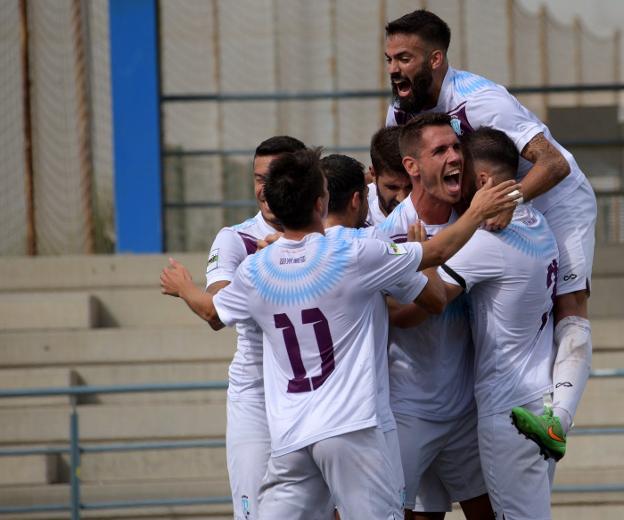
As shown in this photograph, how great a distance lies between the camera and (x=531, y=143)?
480 cm

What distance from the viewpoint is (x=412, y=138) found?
4.69 meters

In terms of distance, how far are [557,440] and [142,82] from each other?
6.53 meters

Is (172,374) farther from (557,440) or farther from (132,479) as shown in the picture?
Answer: (557,440)

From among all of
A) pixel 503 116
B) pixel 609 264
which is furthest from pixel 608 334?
pixel 503 116

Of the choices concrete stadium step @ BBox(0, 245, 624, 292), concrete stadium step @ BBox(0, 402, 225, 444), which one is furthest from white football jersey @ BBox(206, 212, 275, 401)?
concrete stadium step @ BBox(0, 245, 624, 292)

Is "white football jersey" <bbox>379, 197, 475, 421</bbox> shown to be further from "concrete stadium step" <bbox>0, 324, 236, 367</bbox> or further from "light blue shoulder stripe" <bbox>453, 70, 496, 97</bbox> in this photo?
"concrete stadium step" <bbox>0, 324, 236, 367</bbox>

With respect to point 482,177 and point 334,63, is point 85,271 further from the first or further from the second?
point 482,177

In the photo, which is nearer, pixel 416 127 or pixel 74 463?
pixel 416 127

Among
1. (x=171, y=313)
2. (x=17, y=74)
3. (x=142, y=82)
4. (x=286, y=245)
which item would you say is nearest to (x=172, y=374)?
(x=171, y=313)

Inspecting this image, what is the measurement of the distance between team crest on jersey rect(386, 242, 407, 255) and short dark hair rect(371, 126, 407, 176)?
0.71 metres

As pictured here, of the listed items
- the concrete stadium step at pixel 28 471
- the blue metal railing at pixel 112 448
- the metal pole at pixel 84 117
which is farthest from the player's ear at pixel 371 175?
the metal pole at pixel 84 117

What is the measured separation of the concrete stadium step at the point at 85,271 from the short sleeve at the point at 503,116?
4.79m

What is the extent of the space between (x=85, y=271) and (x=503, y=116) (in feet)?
17.6

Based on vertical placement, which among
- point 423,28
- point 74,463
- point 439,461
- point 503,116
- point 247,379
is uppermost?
point 423,28
